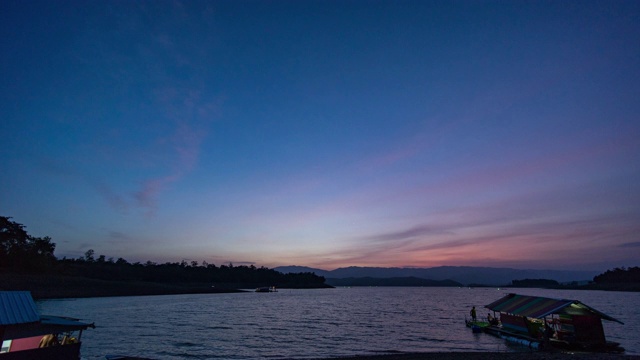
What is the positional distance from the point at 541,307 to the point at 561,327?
10.2ft

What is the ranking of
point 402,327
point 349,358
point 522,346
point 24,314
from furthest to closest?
point 402,327, point 522,346, point 349,358, point 24,314

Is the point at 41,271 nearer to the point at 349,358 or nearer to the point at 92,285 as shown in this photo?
the point at 92,285

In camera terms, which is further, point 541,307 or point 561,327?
point 541,307

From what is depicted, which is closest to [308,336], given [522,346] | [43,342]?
[522,346]

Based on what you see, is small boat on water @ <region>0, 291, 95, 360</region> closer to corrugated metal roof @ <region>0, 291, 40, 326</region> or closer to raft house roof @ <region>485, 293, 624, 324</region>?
corrugated metal roof @ <region>0, 291, 40, 326</region>

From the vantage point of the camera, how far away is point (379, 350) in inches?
1606

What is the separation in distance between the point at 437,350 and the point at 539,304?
13717 mm

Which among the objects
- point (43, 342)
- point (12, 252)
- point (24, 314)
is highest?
point (12, 252)

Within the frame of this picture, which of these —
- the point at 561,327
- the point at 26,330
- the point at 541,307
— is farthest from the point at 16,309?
the point at 561,327

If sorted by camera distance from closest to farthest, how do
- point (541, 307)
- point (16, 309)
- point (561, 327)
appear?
1. point (16, 309)
2. point (561, 327)
3. point (541, 307)

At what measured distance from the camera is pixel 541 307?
4066 centimetres

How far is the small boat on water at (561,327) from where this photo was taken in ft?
122

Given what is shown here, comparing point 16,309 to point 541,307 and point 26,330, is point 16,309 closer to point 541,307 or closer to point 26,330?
point 26,330

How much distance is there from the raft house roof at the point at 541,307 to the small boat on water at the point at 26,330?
43389 millimetres
